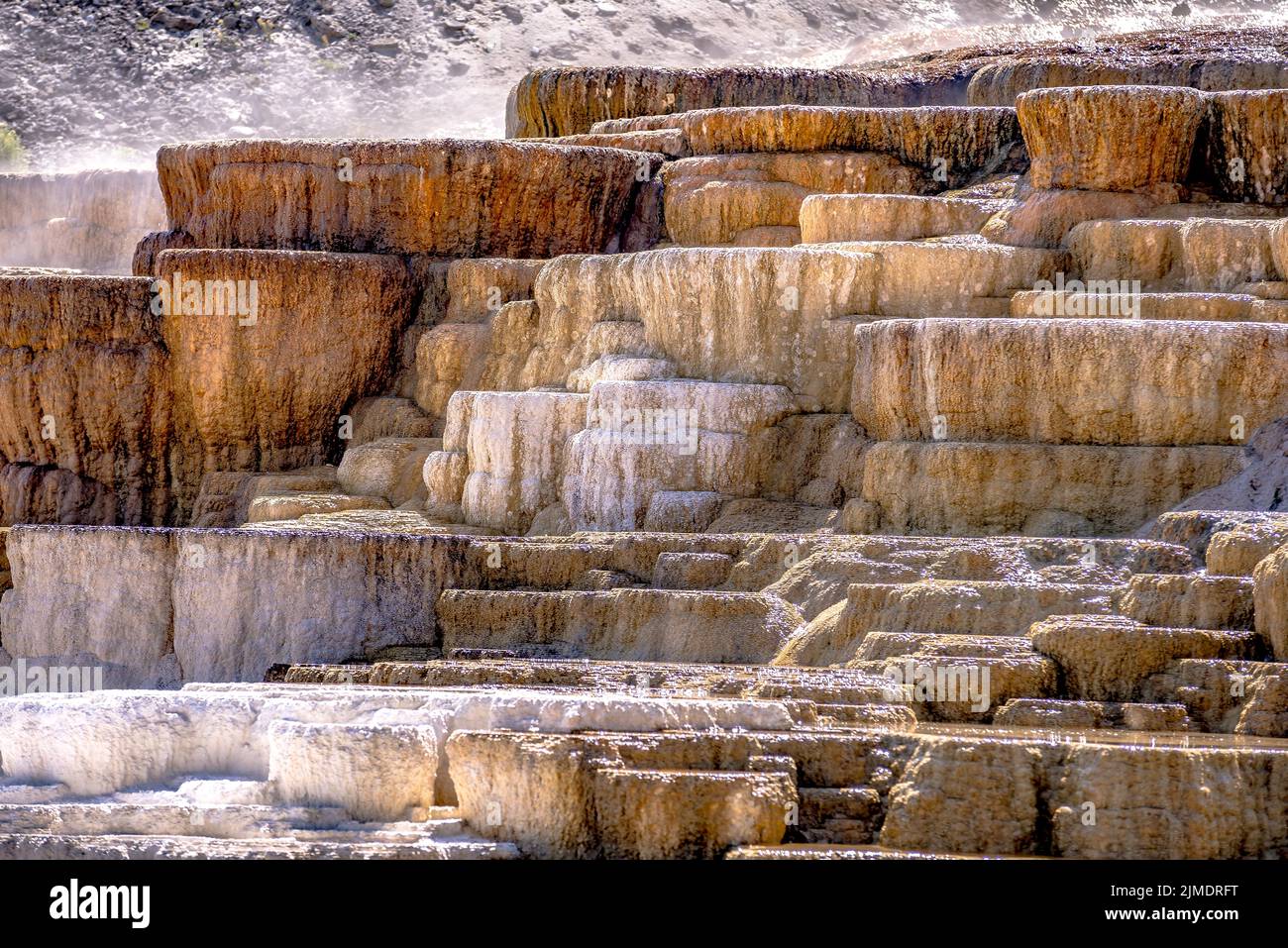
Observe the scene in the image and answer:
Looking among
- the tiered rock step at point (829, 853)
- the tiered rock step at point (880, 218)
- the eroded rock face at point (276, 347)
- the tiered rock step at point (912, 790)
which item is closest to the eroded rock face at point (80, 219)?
the eroded rock face at point (276, 347)

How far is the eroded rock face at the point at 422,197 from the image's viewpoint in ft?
92.4

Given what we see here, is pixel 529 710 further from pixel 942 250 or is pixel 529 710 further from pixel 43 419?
pixel 43 419

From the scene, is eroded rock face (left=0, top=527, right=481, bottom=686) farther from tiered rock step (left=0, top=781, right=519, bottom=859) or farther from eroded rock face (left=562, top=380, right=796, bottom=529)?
tiered rock step (left=0, top=781, right=519, bottom=859)

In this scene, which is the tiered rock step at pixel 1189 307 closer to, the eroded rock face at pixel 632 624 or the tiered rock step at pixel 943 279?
the tiered rock step at pixel 943 279

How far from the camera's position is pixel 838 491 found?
861 inches

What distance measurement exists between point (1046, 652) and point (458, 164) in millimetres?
13162

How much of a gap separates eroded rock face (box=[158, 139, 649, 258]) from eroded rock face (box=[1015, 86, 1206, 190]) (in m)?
5.17

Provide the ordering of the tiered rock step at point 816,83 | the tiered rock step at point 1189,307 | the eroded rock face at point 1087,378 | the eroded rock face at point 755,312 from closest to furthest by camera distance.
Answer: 1. the eroded rock face at point 1087,378
2. the tiered rock step at point 1189,307
3. the eroded rock face at point 755,312
4. the tiered rock step at point 816,83

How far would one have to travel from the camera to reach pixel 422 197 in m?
28.2

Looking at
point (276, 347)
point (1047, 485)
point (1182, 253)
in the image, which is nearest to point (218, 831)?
point (1047, 485)

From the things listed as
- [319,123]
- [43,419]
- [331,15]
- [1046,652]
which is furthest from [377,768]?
[331,15]

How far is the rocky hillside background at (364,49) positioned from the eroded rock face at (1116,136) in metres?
21.7

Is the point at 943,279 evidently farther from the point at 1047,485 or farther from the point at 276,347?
the point at 276,347

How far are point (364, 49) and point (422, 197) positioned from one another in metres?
22.6
